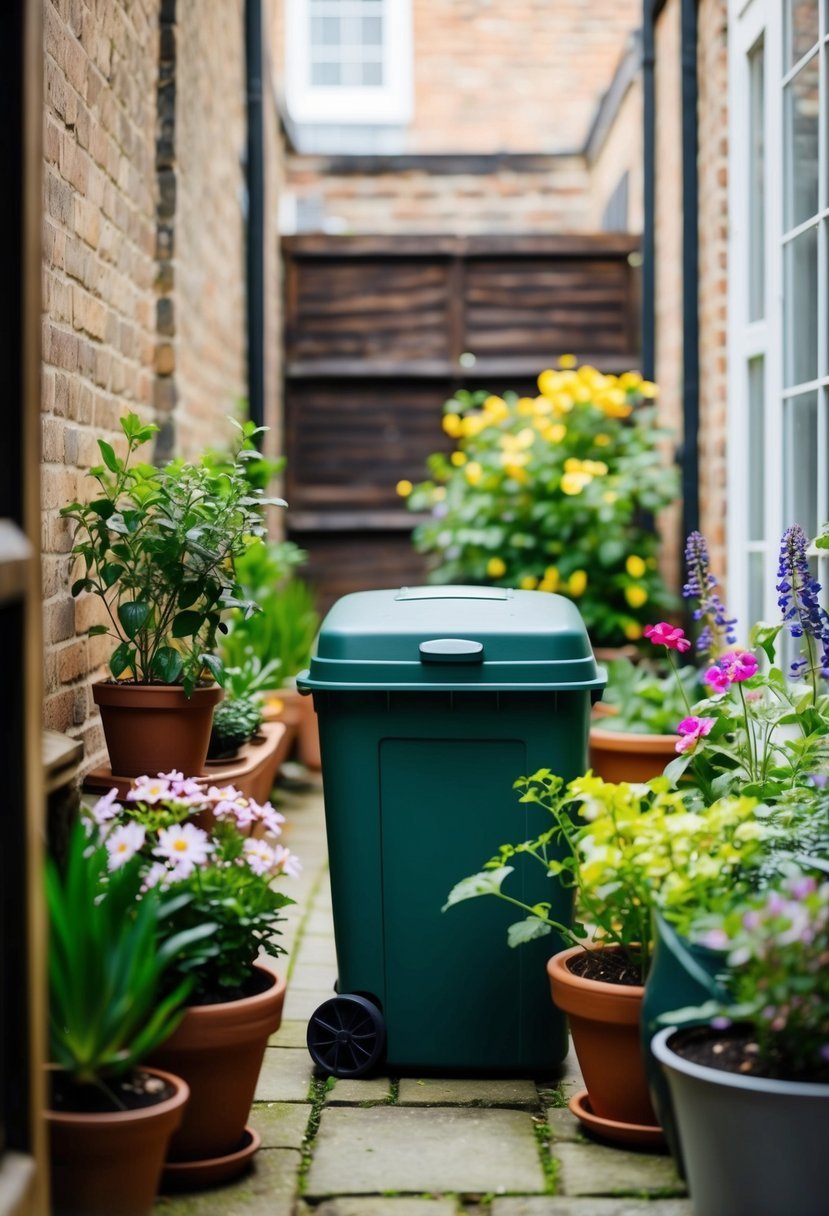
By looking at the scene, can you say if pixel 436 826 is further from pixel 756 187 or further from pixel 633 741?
pixel 756 187

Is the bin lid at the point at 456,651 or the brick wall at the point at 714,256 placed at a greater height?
the brick wall at the point at 714,256

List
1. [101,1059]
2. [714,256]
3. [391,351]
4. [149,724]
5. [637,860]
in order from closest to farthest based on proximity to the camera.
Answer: [101,1059] → [637,860] → [149,724] → [714,256] → [391,351]

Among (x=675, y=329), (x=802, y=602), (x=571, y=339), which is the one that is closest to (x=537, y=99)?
(x=571, y=339)

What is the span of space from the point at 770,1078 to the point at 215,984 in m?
0.97

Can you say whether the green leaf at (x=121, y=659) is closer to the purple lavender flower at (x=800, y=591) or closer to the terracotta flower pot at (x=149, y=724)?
the terracotta flower pot at (x=149, y=724)

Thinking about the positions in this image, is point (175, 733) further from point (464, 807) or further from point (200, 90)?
point (200, 90)

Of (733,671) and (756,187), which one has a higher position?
(756,187)

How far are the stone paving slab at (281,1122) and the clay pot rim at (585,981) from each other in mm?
549

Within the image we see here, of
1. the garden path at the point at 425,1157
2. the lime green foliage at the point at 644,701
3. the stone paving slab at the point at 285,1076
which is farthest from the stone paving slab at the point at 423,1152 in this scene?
the lime green foliage at the point at 644,701

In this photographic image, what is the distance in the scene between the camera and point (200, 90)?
509 centimetres

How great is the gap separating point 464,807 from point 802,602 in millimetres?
905

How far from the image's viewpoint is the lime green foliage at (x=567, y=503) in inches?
231

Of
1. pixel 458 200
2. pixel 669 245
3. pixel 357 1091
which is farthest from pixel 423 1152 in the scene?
pixel 458 200

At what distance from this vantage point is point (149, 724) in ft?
9.81
